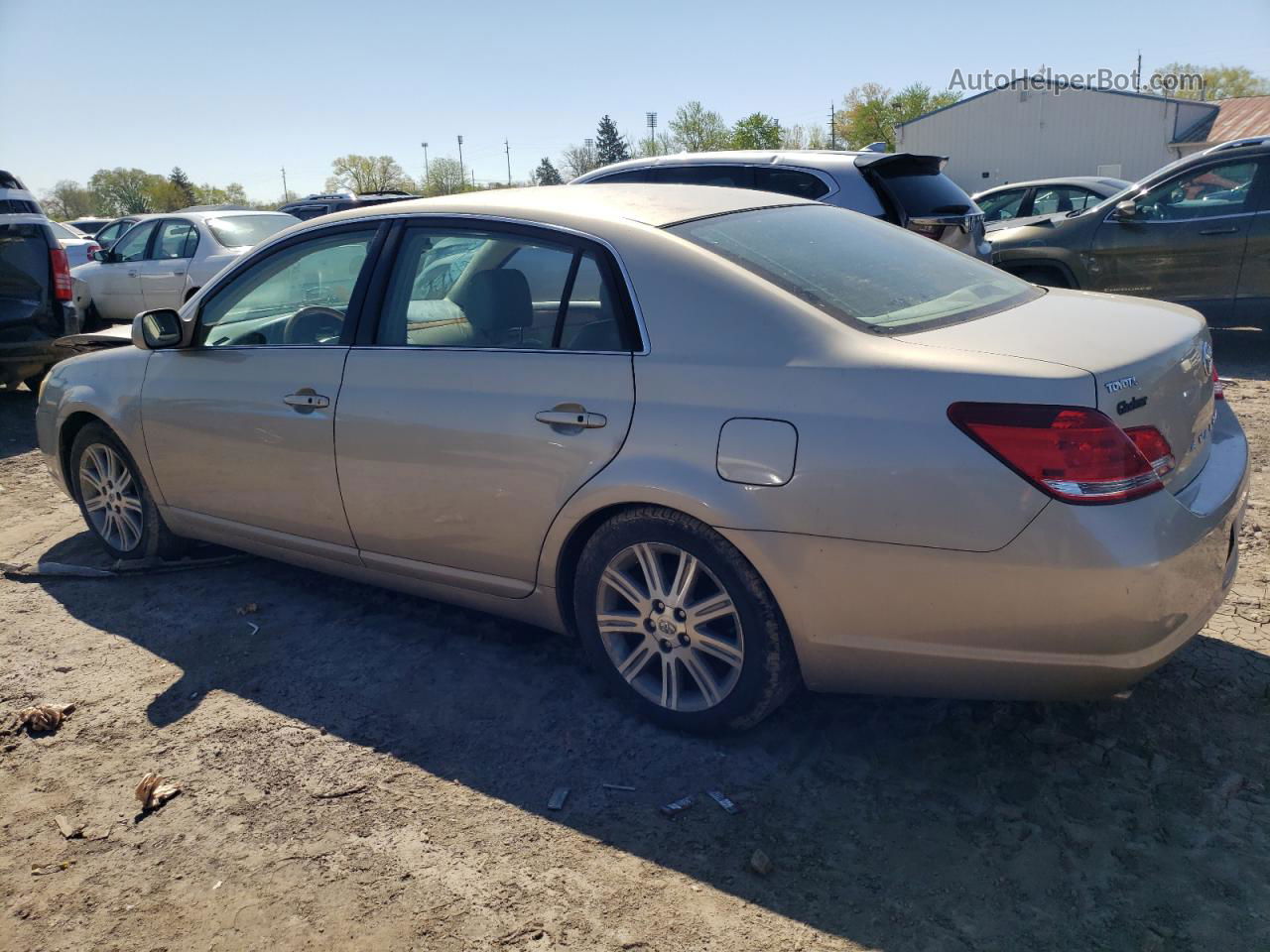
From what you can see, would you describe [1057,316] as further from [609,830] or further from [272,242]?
[272,242]

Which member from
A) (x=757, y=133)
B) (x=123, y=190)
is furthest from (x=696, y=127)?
(x=123, y=190)

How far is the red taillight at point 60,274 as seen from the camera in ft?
29.3

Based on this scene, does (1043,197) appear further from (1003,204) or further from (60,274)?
(60,274)

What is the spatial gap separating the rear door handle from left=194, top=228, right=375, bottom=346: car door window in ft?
0.74

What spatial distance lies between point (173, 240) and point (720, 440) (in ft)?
36.4

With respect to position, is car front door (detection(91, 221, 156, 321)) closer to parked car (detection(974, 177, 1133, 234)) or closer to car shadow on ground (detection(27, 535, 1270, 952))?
car shadow on ground (detection(27, 535, 1270, 952))

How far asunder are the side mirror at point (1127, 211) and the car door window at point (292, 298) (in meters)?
7.35

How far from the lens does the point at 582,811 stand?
2.89m

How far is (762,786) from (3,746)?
8.30 feet

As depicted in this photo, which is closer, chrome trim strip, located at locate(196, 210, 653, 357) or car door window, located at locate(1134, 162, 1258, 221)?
chrome trim strip, located at locate(196, 210, 653, 357)

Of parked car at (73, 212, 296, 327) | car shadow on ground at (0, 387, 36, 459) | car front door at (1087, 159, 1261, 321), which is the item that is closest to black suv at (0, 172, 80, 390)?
car shadow on ground at (0, 387, 36, 459)

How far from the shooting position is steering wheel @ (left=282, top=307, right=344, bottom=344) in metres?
3.97

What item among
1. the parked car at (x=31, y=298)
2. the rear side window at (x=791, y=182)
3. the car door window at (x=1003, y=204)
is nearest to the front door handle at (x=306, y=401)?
the rear side window at (x=791, y=182)

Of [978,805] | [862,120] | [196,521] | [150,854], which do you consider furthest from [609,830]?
[862,120]
